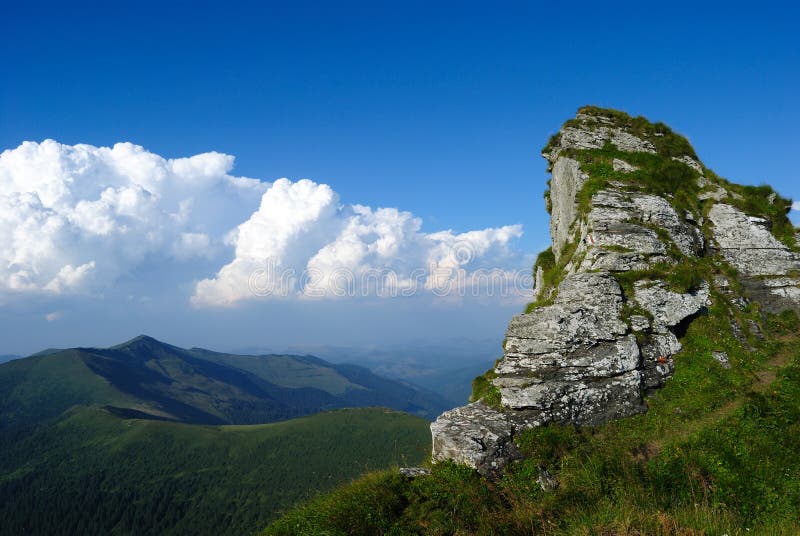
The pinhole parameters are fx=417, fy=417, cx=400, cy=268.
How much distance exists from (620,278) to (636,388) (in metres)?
5.78

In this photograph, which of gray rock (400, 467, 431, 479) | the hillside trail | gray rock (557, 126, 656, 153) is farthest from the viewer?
gray rock (557, 126, 656, 153)

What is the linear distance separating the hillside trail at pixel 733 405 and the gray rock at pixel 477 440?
14.5 feet

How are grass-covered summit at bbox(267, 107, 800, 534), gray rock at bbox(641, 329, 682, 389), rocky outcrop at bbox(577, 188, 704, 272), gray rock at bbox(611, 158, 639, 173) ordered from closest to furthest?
grass-covered summit at bbox(267, 107, 800, 534) < gray rock at bbox(641, 329, 682, 389) < rocky outcrop at bbox(577, 188, 704, 272) < gray rock at bbox(611, 158, 639, 173)

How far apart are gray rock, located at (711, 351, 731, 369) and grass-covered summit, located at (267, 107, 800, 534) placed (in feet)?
0.30

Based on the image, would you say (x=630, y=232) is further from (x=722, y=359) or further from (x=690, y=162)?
(x=690, y=162)

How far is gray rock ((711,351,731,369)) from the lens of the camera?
16.8 metres

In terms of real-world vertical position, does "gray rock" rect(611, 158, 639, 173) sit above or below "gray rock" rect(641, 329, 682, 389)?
above

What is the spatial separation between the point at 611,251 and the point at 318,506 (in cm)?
1752

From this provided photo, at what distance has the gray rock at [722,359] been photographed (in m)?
16.8

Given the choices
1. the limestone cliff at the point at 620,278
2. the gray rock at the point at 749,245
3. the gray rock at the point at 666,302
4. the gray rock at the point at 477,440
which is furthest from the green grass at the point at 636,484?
the gray rock at the point at 749,245

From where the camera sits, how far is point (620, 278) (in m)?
19.5

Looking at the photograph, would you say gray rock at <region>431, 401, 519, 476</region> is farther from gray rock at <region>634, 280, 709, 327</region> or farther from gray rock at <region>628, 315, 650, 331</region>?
gray rock at <region>634, 280, 709, 327</region>

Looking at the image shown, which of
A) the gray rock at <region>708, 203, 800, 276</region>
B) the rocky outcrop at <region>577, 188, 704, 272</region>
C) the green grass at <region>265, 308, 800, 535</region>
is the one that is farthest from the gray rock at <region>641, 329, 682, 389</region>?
the gray rock at <region>708, 203, 800, 276</region>

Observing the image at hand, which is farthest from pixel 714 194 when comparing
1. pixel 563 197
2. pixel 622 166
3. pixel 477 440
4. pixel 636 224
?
pixel 477 440
